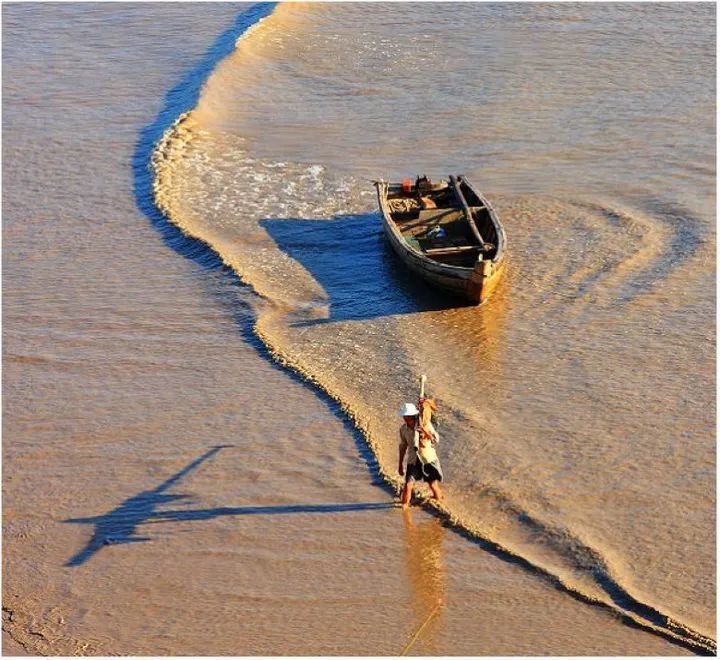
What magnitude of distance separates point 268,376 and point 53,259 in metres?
4.48

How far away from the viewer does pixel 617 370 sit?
39.0 feet

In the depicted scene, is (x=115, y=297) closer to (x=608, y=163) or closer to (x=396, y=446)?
(x=396, y=446)

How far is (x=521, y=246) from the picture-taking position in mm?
14727

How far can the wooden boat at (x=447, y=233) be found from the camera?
13.3m

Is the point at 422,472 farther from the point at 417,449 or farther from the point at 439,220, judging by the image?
the point at 439,220

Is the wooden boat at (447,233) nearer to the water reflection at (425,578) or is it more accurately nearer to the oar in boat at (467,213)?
the oar in boat at (467,213)

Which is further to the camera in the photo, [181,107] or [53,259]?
[181,107]

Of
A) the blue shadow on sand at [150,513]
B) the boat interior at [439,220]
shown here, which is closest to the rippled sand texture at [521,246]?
the boat interior at [439,220]

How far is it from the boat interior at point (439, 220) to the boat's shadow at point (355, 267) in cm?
40

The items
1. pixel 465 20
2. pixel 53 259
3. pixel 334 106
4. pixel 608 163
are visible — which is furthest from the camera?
pixel 465 20

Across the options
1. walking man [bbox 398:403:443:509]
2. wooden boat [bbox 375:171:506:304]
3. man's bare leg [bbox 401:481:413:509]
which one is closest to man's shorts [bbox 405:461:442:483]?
walking man [bbox 398:403:443:509]

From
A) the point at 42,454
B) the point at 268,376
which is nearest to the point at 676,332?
the point at 268,376

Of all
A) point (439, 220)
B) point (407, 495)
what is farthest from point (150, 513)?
point (439, 220)

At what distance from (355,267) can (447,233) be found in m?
1.31
